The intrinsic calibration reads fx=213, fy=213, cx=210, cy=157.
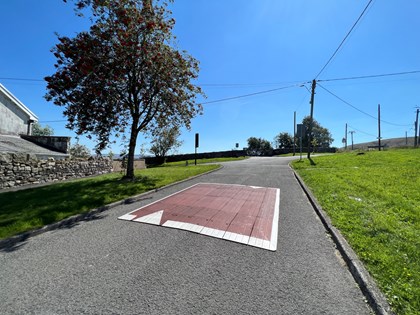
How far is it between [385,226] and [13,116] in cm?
2283

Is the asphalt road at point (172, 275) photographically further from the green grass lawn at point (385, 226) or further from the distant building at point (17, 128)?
the distant building at point (17, 128)

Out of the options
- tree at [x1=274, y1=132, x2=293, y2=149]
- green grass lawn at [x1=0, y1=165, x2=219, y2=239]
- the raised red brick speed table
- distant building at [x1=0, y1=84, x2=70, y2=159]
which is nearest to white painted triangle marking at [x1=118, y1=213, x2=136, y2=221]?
the raised red brick speed table

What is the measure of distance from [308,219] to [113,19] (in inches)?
432

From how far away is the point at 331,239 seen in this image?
3967 millimetres

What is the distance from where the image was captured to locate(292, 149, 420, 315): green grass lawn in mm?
2467

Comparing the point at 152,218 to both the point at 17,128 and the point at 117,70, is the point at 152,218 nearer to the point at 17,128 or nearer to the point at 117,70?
the point at 117,70

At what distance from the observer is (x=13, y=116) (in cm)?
1650

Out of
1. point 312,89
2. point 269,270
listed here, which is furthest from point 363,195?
point 312,89

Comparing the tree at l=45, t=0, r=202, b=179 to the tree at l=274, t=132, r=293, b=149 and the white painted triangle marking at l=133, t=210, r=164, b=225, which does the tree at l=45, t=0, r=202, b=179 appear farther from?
the tree at l=274, t=132, r=293, b=149

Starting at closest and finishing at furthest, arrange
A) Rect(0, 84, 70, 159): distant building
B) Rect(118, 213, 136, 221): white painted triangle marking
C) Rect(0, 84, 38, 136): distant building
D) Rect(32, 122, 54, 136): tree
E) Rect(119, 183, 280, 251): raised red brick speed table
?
1. Rect(119, 183, 280, 251): raised red brick speed table
2. Rect(118, 213, 136, 221): white painted triangle marking
3. Rect(0, 84, 70, 159): distant building
4. Rect(0, 84, 38, 136): distant building
5. Rect(32, 122, 54, 136): tree

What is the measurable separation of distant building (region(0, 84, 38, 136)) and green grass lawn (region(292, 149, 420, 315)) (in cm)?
2080

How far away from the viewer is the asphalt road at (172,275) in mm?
2340

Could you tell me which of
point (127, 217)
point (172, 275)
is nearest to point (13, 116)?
point (127, 217)

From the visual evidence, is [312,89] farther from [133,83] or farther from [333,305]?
[333,305]
